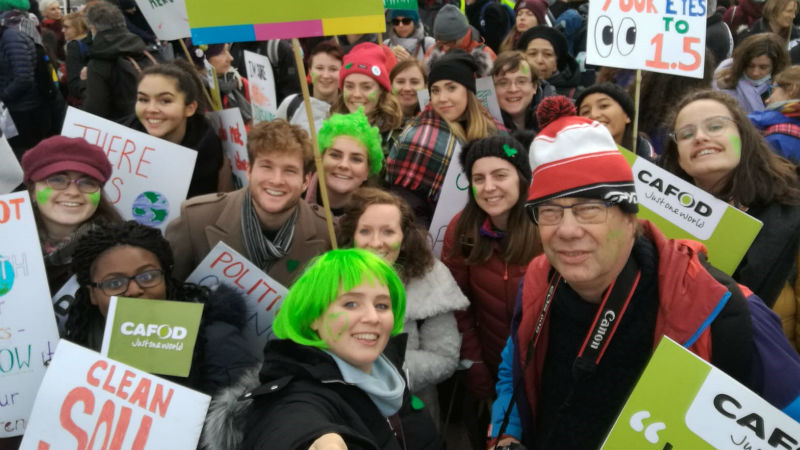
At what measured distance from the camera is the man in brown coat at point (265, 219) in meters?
3.19

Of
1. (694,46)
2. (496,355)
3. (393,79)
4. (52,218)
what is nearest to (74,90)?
(393,79)

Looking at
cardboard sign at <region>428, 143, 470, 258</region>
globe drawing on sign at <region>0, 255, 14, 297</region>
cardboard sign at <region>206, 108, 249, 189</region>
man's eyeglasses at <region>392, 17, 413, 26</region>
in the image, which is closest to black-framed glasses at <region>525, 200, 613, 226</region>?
cardboard sign at <region>428, 143, 470, 258</region>

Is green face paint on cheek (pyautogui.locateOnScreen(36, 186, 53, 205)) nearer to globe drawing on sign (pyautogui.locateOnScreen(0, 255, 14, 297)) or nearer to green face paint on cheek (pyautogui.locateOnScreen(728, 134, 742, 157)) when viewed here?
globe drawing on sign (pyautogui.locateOnScreen(0, 255, 14, 297))

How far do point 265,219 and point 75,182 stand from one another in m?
0.89

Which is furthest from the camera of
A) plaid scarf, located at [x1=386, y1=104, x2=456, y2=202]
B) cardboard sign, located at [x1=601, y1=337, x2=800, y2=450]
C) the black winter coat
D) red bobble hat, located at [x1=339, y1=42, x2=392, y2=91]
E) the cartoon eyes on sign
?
red bobble hat, located at [x1=339, y1=42, x2=392, y2=91]

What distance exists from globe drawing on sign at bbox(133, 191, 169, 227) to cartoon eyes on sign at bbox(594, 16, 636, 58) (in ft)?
9.03

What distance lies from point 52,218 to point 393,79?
122 inches

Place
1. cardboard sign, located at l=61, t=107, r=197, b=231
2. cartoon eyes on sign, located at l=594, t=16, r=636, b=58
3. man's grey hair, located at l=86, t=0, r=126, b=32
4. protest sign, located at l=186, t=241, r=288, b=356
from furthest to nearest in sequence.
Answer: man's grey hair, located at l=86, t=0, r=126, b=32 → cartoon eyes on sign, located at l=594, t=16, r=636, b=58 → cardboard sign, located at l=61, t=107, r=197, b=231 → protest sign, located at l=186, t=241, r=288, b=356

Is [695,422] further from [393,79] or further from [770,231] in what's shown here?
[393,79]

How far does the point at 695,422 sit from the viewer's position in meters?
1.84

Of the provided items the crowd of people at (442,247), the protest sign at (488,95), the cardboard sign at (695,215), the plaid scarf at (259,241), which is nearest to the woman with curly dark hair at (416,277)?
the crowd of people at (442,247)

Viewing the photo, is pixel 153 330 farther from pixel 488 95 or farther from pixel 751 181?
pixel 488 95

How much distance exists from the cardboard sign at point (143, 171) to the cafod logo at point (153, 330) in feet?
4.58

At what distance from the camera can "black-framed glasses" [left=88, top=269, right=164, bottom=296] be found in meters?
2.63
